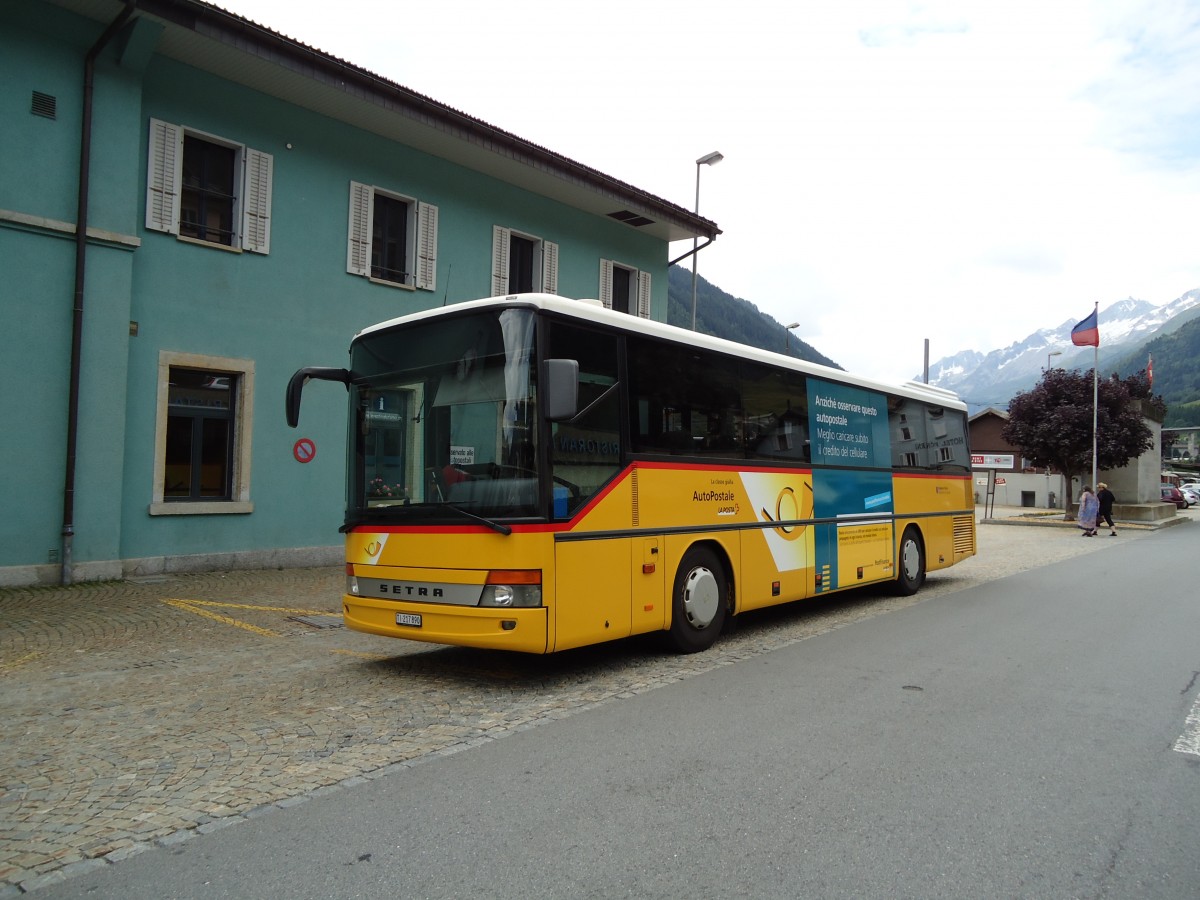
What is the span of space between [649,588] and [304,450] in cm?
885

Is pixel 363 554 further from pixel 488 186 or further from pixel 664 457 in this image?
pixel 488 186

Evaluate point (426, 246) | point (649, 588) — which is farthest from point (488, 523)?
point (426, 246)

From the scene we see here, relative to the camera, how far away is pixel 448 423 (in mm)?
6668

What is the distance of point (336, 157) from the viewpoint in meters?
15.0

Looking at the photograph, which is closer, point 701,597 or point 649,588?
point 649,588

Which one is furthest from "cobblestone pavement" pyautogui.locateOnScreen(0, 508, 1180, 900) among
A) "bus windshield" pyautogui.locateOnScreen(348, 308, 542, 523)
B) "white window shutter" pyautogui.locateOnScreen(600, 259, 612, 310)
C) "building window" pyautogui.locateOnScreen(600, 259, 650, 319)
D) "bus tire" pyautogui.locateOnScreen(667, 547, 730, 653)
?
"building window" pyautogui.locateOnScreen(600, 259, 650, 319)

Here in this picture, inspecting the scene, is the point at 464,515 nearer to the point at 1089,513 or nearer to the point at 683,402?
the point at 683,402

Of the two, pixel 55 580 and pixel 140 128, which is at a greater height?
pixel 140 128

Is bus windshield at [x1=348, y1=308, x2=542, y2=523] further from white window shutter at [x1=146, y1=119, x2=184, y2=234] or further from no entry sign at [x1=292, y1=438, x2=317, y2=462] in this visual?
no entry sign at [x1=292, y1=438, x2=317, y2=462]

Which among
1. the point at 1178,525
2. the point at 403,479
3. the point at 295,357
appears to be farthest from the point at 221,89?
the point at 1178,525

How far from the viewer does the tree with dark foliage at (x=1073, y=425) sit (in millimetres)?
32312

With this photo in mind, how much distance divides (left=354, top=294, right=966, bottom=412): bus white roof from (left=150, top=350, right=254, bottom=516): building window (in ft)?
18.2

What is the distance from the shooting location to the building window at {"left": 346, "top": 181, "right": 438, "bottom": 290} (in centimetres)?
1543

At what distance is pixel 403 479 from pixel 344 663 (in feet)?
6.23
